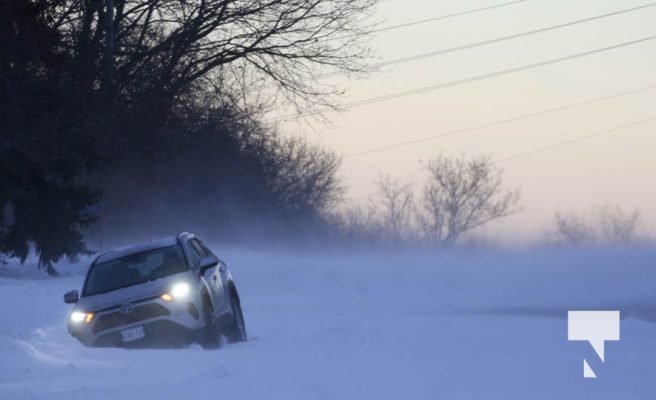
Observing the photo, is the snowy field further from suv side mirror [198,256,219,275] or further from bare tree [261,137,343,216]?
bare tree [261,137,343,216]

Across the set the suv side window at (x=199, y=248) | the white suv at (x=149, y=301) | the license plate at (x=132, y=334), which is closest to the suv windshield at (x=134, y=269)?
the white suv at (x=149, y=301)

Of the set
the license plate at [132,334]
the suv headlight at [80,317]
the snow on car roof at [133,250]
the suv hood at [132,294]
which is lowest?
the license plate at [132,334]

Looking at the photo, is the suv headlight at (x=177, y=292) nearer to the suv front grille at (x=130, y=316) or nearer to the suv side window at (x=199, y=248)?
the suv front grille at (x=130, y=316)

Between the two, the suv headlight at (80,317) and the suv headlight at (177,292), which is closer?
the suv headlight at (177,292)

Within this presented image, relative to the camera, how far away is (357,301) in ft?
109

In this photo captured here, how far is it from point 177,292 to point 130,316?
2.28ft

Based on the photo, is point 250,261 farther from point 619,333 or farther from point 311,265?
point 619,333

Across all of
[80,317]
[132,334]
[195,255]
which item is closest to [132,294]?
[132,334]

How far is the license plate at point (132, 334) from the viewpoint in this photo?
1656 cm

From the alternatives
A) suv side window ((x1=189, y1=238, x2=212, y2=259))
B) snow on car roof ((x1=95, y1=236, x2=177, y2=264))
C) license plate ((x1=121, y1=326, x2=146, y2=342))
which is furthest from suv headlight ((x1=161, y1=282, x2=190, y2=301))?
suv side window ((x1=189, y1=238, x2=212, y2=259))

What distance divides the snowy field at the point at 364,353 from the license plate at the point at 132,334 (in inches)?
25.1

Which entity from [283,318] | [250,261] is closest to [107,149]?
[283,318]

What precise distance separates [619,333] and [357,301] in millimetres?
13265

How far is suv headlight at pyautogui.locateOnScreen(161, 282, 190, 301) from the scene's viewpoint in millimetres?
16594
